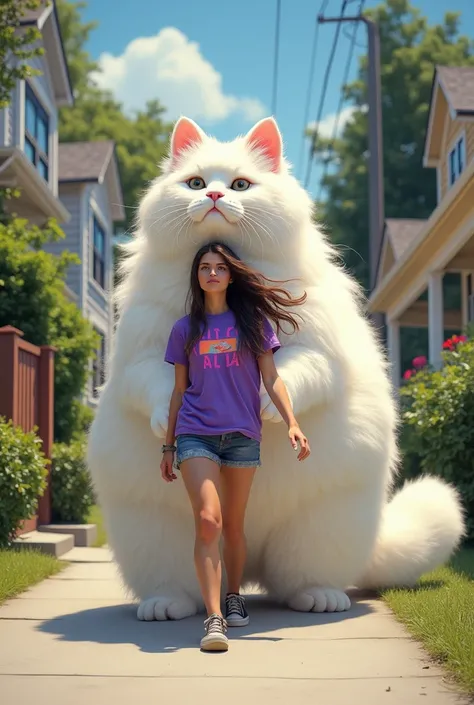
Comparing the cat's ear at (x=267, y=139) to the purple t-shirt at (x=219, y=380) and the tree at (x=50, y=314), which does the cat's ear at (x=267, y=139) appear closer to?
the purple t-shirt at (x=219, y=380)

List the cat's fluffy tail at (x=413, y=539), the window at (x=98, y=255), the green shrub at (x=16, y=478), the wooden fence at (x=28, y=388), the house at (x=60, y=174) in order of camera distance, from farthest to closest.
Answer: the window at (x=98, y=255) < the house at (x=60, y=174) < the wooden fence at (x=28, y=388) < the green shrub at (x=16, y=478) < the cat's fluffy tail at (x=413, y=539)

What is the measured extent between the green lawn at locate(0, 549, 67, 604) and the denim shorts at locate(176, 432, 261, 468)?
5.19ft

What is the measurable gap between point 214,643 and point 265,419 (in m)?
1.05

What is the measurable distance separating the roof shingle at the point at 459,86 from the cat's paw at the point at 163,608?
13.3 meters

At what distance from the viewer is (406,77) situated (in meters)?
36.3

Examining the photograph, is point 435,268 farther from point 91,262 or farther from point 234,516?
point 234,516

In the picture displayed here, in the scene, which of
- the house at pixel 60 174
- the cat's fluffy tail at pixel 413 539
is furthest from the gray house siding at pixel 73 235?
the cat's fluffy tail at pixel 413 539

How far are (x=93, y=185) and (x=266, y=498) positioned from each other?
19.8 metres

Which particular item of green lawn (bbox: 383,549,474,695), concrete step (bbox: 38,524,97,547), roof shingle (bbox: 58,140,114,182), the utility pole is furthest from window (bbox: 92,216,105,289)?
green lawn (bbox: 383,549,474,695)

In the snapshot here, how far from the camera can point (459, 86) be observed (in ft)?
56.0

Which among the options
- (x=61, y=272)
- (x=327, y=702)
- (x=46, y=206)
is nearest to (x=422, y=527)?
(x=327, y=702)

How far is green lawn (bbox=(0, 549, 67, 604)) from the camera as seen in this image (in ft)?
16.9

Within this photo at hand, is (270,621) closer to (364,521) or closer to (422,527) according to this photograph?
(364,521)

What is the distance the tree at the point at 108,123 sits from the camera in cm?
3484
